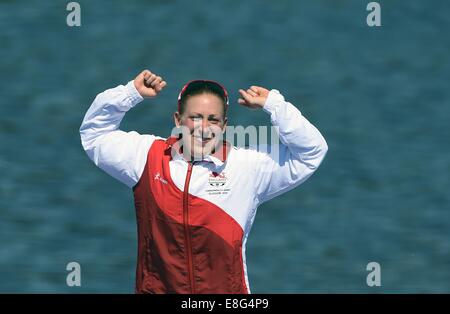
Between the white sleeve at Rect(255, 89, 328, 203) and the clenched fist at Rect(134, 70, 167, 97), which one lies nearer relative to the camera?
the white sleeve at Rect(255, 89, 328, 203)

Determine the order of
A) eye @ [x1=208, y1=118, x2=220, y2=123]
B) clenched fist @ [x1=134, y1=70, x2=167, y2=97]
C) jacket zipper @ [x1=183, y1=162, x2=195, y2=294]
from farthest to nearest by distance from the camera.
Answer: clenched fist @ [x1=134, y1=70, x2=167, y2=97] < eye @ [x1=208, y1=118, x2=220, y2=123] < jacket zipper @ [x1=183, y1=162, x2=195, y2=294]

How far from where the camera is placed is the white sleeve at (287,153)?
7.13 m

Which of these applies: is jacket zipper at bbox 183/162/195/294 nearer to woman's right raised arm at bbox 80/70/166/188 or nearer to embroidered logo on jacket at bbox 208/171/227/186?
embroidered logo on jacket at bbox 208/171/227/186

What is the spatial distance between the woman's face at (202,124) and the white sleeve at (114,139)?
24 centimetres

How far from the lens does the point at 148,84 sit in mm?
7320

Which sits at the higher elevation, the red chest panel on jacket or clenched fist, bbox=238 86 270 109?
clenched fist, bbox=238 86 270 109

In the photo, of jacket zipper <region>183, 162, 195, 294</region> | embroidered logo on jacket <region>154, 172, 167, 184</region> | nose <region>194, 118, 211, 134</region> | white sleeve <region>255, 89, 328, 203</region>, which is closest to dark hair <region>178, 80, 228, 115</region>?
nose <region>194, 118, 211, 134</region>

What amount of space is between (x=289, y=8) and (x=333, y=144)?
232 cm

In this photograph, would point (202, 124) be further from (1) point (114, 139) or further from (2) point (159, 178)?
(1) point (114, 139)

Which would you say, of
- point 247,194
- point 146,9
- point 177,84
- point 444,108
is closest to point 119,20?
point 146,9

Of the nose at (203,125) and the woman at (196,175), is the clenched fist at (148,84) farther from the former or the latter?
the nose at (203,125)

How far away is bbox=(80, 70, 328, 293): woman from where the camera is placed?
7078 millimetres

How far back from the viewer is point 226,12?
1534cm

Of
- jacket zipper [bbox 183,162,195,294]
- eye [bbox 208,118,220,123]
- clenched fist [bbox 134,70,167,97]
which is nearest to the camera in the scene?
jacket zipper [bbox 183,162,195,294]
